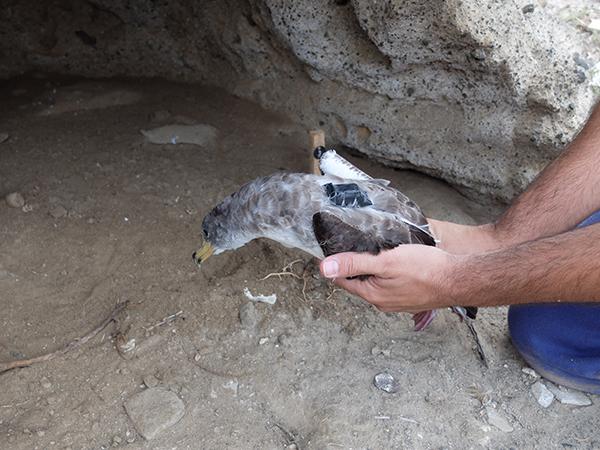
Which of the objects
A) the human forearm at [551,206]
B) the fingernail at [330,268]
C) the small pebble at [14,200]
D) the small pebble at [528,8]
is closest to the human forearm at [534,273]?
the fingernail at [330,268]

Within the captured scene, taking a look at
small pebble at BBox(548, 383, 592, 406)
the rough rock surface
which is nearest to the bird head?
the rough rock surface

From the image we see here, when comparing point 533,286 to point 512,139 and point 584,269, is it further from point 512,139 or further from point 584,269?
point 512,139

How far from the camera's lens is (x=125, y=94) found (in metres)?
4.65

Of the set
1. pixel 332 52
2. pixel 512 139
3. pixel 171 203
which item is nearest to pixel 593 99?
pixel 512 139

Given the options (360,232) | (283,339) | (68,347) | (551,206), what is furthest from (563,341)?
(68,347)

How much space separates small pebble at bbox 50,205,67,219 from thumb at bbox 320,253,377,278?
5.85ft

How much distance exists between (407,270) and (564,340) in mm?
983

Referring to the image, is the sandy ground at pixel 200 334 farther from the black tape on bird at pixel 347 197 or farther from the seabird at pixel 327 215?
the black tape on bird at pixel 347 197

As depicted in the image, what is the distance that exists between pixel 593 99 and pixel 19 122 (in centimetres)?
351

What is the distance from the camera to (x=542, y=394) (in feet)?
9.96

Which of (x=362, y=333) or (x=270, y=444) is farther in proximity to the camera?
(x=362, y=333)

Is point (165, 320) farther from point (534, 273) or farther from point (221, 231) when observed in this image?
point (534, 273)

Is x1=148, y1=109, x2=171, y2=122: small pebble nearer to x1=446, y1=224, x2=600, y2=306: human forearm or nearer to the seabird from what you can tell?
the seabird

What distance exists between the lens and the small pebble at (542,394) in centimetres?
300
